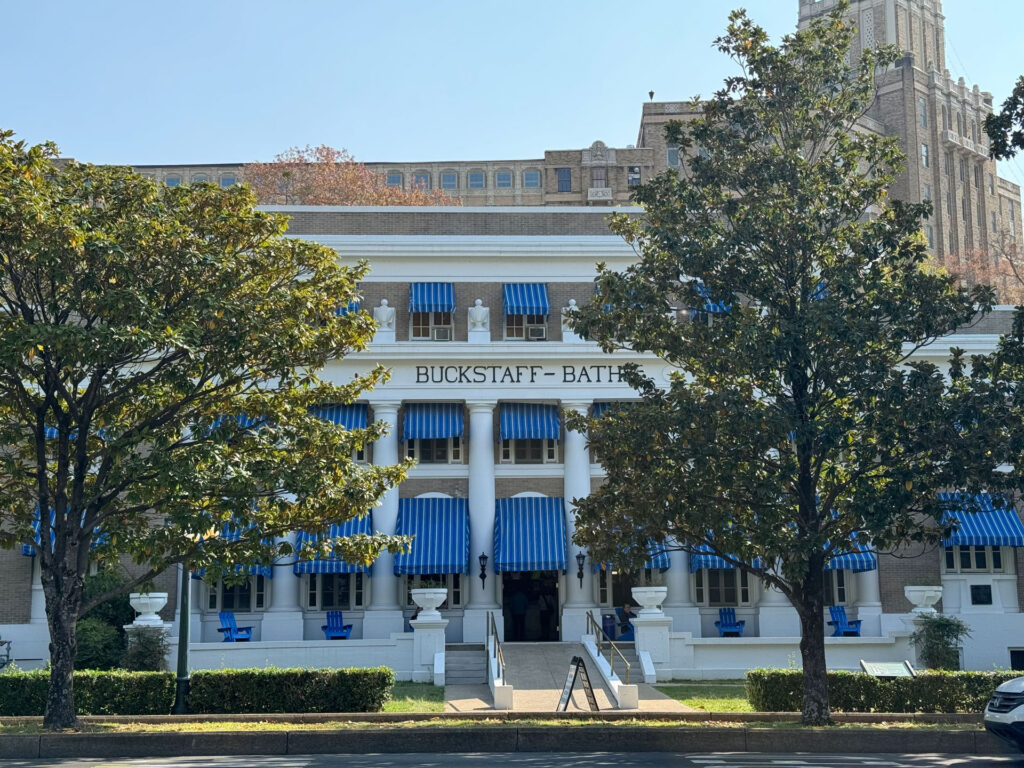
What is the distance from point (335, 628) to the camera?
114ft

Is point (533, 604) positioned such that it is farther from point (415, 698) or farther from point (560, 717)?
point (560, 717)

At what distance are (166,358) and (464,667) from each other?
547 inches

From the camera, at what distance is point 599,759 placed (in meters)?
17.2

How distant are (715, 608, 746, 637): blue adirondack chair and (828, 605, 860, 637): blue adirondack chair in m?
2.59

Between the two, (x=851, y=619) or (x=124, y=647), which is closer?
(x=124, y=647)

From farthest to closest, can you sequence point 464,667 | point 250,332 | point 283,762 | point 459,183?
point 459,183 → point 464,667 → point 250,332 → point 283,762

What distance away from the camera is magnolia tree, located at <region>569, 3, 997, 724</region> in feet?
63.7

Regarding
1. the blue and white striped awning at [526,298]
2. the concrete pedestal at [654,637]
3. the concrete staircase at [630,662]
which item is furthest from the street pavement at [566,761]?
the blue and white striped awning at [526,298]

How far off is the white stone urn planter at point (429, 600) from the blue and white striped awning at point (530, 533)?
12.9ft

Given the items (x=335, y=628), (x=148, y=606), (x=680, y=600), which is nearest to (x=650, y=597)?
(x=680, y=600)

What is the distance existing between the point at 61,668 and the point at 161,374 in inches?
192

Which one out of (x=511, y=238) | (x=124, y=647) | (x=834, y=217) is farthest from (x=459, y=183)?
(x=834, y=217)

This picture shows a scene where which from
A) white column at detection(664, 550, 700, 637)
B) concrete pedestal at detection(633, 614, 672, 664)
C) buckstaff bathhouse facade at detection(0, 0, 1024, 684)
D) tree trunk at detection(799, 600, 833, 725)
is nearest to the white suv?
tree trunk at detection(799, 600, 833, 725)

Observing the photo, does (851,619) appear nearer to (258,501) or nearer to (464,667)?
(464,667)
